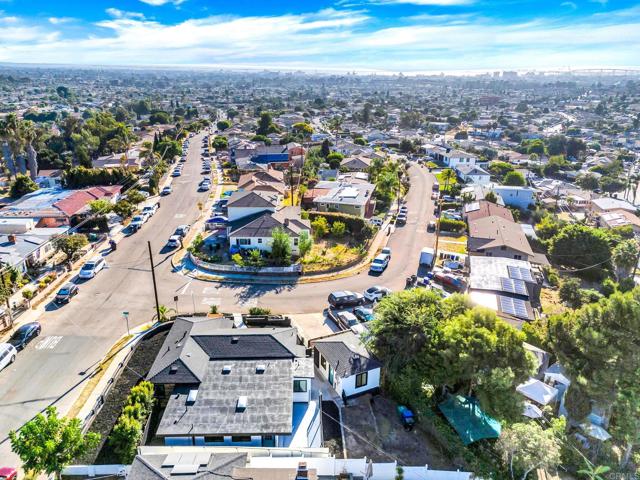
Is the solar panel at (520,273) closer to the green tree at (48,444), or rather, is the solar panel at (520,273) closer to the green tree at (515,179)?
the green tree at (48,444)

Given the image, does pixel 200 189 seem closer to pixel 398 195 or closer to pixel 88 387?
pixel 398 195

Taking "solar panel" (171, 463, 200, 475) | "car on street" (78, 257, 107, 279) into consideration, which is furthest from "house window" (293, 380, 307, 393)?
"car on street" (78, 257, 107, 279)

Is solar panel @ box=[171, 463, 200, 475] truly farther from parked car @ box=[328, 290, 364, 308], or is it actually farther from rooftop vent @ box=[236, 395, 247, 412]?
parked car @ box=[328, 290, 364, 308]

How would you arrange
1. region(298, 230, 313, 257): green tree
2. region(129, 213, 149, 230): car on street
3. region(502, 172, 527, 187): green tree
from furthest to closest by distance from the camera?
region(502, 172, 527, 187): green tree, region(129, 213, 149, 230): car on street, region(298, 230, 313, 257): green tree

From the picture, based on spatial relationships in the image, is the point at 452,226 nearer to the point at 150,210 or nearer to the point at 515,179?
the point at 515,179

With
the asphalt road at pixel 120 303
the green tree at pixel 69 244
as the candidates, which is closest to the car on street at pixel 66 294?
the asphalt road at pixel 120 303

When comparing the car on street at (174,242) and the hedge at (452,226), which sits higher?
the car on street at (174,242)

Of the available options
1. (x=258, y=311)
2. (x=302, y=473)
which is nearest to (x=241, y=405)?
(x=302, y=473)

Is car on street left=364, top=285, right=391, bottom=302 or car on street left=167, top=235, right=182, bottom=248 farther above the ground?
car on street left=167, top=235, right=182, bottom=248
